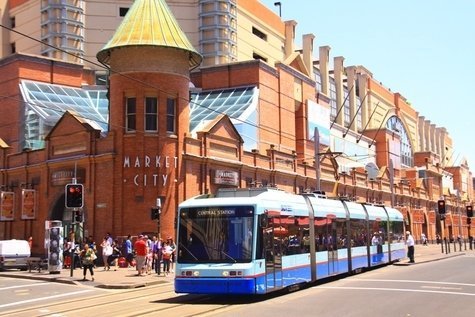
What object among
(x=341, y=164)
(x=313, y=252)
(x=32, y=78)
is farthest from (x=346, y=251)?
(x=341, y=164)

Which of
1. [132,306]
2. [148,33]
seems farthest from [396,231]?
[132,306]

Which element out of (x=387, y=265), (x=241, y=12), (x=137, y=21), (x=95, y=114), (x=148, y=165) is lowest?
(x=387, y=265)

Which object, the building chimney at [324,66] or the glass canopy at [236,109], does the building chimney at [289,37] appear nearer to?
the building chimney at [324,66]

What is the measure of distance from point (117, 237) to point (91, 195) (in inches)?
124

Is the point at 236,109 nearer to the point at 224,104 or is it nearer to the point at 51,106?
the point at 224,104

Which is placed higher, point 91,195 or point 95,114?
point 95,114

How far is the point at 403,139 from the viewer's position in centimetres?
10288

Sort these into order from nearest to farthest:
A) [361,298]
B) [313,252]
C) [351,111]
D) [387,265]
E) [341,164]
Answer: [361,298]
[313,252]
[387,265]
[341,164]
[351,111]

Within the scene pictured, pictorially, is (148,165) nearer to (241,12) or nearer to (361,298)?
(361,298)

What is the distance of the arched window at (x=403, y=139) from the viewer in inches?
3935

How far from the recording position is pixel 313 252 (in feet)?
69.3

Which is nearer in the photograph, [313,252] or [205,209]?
[205,209]

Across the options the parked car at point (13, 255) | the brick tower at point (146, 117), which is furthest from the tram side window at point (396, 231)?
the parked car at point (13, 255)

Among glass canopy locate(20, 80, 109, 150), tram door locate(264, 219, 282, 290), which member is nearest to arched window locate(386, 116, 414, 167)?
glass canopy locate(20, 80, 109, 150)
